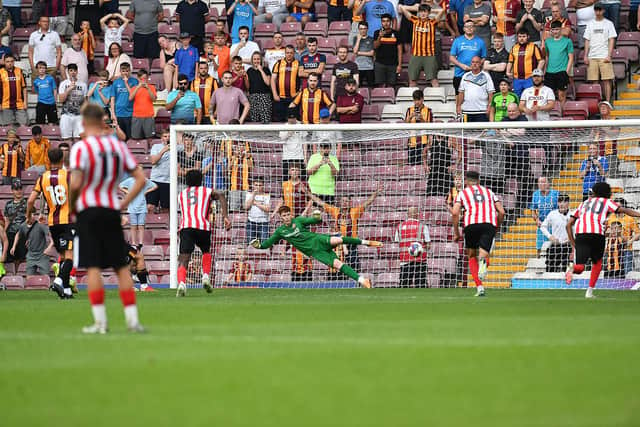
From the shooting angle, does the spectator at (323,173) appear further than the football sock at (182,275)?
Yes

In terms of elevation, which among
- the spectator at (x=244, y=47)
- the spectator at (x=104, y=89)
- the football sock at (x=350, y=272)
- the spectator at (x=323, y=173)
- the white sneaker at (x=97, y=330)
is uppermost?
the spectator at (x=244, y=47)

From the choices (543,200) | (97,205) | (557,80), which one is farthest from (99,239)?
(557,80)

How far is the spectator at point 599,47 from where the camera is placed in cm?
2355

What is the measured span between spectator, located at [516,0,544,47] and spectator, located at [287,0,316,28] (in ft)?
16.8

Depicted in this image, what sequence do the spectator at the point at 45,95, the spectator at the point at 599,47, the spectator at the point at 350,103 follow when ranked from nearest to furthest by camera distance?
the spectator at the point at 599,47, the spectator at the point at 350,103, the spectator at the point at 45,95

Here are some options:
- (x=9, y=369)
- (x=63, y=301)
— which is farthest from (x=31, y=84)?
(x=9, y=369)

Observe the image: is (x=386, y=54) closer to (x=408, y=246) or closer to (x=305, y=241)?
(x=408, y=246)

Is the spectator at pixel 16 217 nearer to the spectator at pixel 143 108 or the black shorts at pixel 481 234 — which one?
the spectator at pixel 143 108

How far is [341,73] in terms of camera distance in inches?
946

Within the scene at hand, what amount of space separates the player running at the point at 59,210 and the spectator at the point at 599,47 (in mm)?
12154

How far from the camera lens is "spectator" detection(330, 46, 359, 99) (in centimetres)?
2405

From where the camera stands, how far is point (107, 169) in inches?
392

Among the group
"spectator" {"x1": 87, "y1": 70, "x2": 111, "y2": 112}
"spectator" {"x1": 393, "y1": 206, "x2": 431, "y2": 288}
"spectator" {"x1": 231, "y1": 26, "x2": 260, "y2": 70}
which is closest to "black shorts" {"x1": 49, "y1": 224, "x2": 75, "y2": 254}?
"spectator" {"x1": 393, "y1": 206, "x2": 431, "y2": 288}

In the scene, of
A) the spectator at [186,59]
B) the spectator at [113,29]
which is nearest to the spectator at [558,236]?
the spectator at [186,59]
